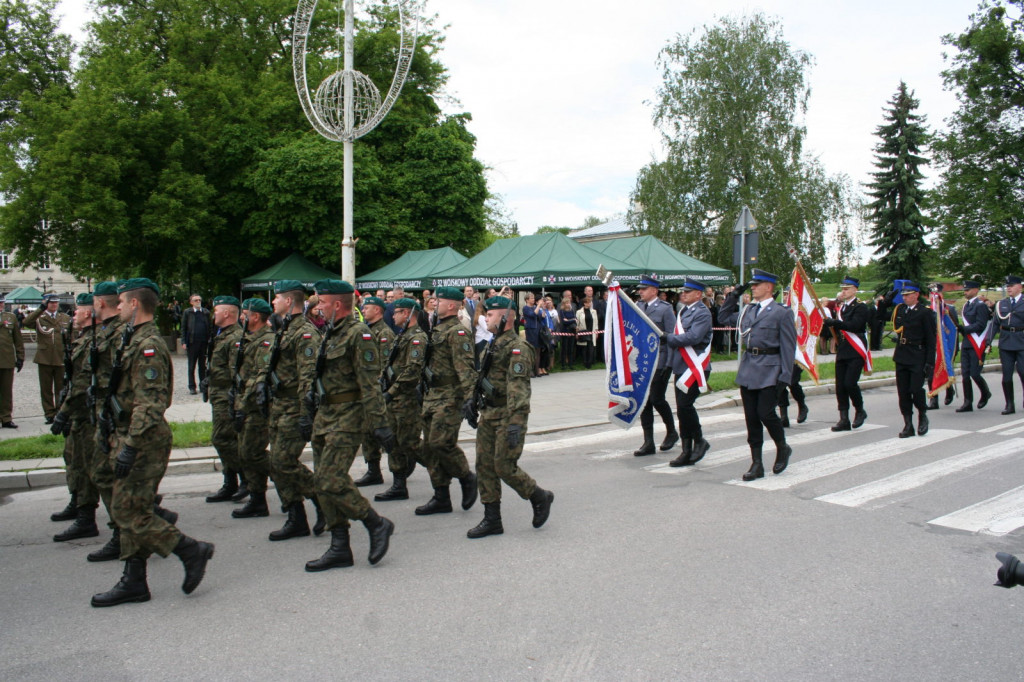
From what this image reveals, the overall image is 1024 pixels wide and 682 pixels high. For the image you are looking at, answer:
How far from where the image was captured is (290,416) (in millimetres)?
5770

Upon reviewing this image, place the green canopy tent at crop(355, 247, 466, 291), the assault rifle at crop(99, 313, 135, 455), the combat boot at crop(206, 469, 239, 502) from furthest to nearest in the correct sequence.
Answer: the green canopy tent at crop(355, 247, 466, 291)
the combat boot at crop(206, 469, 239, 502)
the assault rifle at crop(99, 313, 135, 455)

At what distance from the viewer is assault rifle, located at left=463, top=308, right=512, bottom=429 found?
5934 millimetres

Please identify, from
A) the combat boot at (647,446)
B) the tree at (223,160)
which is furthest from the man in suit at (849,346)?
the tree at (223,160)

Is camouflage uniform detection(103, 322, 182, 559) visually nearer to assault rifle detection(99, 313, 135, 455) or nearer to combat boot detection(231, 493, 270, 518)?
assault rifle detection(99, 313, 135, 455)

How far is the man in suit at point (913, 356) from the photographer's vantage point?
9977 mm

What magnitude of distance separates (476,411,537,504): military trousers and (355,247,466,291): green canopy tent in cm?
1658

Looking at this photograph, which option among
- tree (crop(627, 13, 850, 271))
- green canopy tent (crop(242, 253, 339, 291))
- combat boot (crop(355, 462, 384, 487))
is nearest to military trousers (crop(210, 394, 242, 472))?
combat boot (crop(355, 462, 384, 487))

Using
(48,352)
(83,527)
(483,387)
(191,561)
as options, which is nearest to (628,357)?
(483,387)

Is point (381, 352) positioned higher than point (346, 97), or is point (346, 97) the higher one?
point (346, 97)

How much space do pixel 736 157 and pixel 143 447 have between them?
3641 cm

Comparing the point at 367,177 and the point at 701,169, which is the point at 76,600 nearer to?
the point at 367,177

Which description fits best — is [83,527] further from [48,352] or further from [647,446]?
[48,352]

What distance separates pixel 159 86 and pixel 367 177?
728 cm

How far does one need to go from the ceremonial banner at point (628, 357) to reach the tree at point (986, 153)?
37.9 meters
